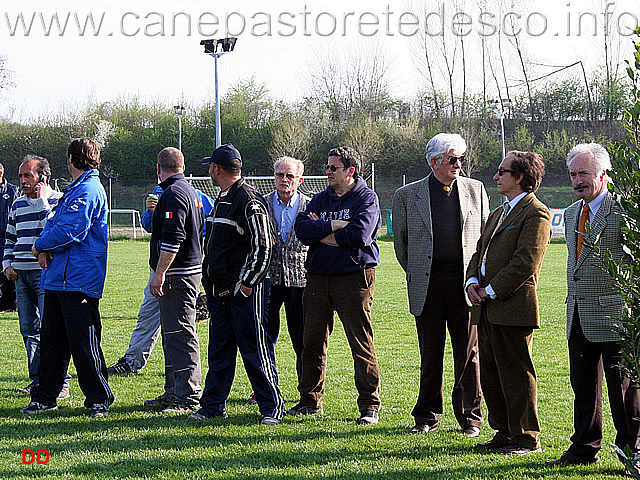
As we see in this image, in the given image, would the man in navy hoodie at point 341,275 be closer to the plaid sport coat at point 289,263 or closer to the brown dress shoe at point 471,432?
the plaid sport coat at point 289,263

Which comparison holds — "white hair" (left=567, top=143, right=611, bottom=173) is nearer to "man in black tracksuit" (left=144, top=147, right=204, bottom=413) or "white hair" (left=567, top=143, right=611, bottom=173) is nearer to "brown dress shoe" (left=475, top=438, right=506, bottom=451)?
"brown dress shoe" (left=475, top=438, right=506, bottom=451)

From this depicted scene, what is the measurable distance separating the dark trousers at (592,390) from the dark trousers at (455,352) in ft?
3.05

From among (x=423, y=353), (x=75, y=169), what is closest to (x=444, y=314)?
(x=423, y=353)

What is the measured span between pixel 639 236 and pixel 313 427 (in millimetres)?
3394

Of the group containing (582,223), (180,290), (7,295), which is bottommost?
(7,295)

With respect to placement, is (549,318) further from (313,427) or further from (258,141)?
(258,141)

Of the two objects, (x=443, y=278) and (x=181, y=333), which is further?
(x=181, y=333)

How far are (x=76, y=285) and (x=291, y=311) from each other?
194 centimetres

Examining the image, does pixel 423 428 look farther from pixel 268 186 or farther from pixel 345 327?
pixel 268 186

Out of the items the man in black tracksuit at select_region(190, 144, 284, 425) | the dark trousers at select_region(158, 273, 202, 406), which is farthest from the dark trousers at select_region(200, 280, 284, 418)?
the dark trousers at select_region(158, 273, 202, 406)

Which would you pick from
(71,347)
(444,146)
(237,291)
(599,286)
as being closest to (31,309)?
(71,347)

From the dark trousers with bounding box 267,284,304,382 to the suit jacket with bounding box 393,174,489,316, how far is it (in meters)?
1.26

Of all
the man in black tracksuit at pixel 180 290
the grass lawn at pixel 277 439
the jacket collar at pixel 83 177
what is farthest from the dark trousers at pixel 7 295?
the man in black tracksuit at pixel 180 290

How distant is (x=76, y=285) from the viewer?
5.83 m
